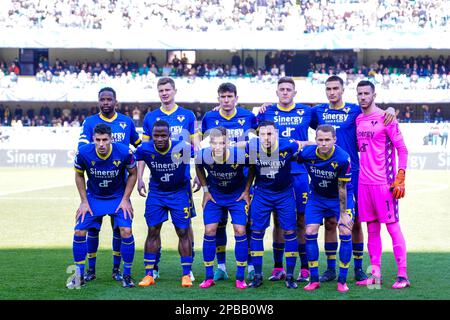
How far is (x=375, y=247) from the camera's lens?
9266 millimetres

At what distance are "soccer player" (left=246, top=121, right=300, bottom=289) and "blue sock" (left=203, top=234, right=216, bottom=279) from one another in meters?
0.47

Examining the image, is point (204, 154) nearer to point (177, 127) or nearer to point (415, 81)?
point (177, 127)

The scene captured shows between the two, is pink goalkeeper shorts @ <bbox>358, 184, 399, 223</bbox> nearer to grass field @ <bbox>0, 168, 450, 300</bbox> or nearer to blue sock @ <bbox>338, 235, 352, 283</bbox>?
blue sock @ <bbox>338, 235, 352, 283</bbox>

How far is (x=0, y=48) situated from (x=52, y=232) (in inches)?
1372

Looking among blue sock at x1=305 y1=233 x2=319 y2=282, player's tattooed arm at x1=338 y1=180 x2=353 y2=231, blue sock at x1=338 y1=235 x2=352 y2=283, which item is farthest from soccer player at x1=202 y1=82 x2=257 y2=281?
player's tattooed arm at x1=338 y1=180 x2=353 y2=231

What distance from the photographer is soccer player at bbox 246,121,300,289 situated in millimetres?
9086

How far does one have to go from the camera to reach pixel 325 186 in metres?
9.08

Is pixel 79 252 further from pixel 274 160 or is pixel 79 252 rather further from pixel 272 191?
pixel 274 160

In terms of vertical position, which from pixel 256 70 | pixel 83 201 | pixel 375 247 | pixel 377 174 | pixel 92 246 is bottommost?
pixel 92 246

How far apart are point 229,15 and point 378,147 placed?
37330 millimetres

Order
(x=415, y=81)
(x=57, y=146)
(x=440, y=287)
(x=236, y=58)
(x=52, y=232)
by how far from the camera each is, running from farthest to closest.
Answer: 1. (x=236, y=58)
2. (x=415, y=81)
3. (x=57, y=146)
4. (x=52, y=232)
5. (x=440, y=287)

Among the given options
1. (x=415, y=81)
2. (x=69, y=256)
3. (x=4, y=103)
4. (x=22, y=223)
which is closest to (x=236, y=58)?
(x=415, y=81)

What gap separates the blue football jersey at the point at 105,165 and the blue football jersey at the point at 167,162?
0.17 metres

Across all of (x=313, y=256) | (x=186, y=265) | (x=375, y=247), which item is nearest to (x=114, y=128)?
(x=186, y=265)
